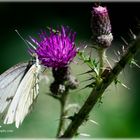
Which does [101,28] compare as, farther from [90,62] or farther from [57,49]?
[90,62]

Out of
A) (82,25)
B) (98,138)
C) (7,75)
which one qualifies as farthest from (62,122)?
(82,25)

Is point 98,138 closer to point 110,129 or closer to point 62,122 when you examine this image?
point 110,129

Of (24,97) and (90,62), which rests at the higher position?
(90,62)

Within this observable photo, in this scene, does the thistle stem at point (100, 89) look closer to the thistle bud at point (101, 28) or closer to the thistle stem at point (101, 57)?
the thistle stem at point (101, 57)

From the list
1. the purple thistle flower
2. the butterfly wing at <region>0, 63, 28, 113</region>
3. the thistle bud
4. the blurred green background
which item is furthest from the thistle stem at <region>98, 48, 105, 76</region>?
the butterfly wing at <region>0, 63, 28, 113</region>

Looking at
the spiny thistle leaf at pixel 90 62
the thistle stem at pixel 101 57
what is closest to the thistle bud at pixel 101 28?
the thistle stem at pixel 101 57

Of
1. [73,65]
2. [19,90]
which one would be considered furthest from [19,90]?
[73,65]

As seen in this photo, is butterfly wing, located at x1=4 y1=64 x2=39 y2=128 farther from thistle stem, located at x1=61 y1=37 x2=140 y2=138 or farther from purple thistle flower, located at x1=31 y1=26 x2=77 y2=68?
thistle stem, located at x1=61 y1=37 x2=140 y2=138
